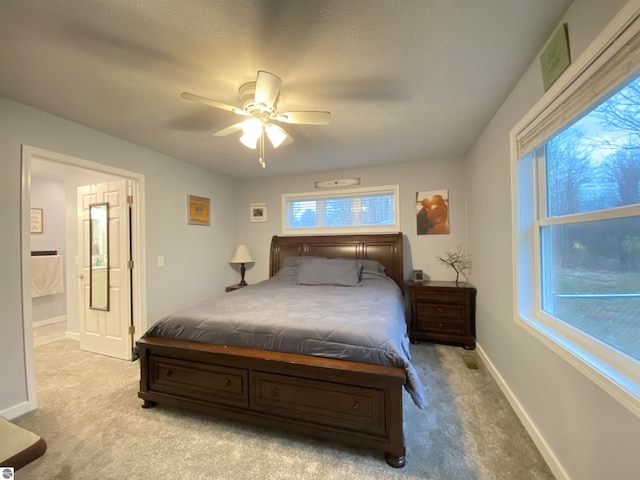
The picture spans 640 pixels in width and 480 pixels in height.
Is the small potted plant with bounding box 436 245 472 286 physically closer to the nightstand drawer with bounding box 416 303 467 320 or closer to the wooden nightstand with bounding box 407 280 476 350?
the wooden nightstand with bounding box 407 280 476 350

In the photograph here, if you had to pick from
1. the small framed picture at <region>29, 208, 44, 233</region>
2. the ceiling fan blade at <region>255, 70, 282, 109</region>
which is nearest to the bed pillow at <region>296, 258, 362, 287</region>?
the ceiling fan blade at <region>255, 70, 282, 109</region>

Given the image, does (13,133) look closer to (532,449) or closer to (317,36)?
(317,36)

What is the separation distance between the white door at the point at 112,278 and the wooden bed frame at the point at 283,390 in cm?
130

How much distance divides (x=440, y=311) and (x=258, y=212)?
3.14 metres

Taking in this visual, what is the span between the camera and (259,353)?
179 cm

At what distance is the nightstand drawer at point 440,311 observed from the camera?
313cm

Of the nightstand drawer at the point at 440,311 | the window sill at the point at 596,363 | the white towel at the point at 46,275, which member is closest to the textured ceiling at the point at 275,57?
the window sill at the point at 596,363

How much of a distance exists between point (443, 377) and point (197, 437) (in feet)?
6.79

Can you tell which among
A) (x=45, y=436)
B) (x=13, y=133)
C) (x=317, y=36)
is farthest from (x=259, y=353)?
(x=13, y=133)

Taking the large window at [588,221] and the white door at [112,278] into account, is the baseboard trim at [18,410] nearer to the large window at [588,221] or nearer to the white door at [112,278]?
the white door at [112,278]

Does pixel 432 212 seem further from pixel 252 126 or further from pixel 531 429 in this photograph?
pixel 252 126

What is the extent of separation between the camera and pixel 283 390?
172 cm

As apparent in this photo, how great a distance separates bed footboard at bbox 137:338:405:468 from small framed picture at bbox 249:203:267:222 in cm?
276

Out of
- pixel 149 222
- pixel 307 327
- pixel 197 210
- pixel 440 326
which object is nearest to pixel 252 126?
pixel 307 327
